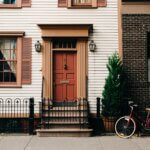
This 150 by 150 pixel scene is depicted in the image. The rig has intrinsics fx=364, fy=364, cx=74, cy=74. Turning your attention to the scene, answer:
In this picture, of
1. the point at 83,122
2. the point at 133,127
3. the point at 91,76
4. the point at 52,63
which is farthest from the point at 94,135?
the point at 52,63

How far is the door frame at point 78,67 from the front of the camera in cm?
1404

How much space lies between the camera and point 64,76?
14.3 m

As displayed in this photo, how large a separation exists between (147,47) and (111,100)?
2.68m

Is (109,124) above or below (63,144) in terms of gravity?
above

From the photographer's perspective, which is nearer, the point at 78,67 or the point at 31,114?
the point at 31,114

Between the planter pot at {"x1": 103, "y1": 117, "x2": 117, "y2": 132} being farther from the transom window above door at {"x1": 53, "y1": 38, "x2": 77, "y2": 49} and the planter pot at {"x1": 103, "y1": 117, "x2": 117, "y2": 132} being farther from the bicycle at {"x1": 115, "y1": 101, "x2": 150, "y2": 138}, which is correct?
the transom window above door at {"x1": 53, "y1": 38, "x2": 77, "y2": 49}

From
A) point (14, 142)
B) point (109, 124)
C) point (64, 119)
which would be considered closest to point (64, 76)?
point (64, 119)

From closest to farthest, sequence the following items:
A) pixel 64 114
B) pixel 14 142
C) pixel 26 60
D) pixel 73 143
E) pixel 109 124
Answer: pixel 73 143
pixel 14 142
pixel 64 114
pixel 109 124
pixel 26 60

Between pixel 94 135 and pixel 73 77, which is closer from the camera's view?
pixel 94 135

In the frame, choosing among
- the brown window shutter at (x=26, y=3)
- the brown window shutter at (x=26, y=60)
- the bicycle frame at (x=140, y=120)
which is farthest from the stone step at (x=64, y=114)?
the brown window shutter at (x=26, y=3)

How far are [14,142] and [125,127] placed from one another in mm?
3758

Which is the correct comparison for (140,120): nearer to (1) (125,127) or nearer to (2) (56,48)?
(1) (125,127)

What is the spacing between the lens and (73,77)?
14281 mm

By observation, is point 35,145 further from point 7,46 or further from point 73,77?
point 7,46
